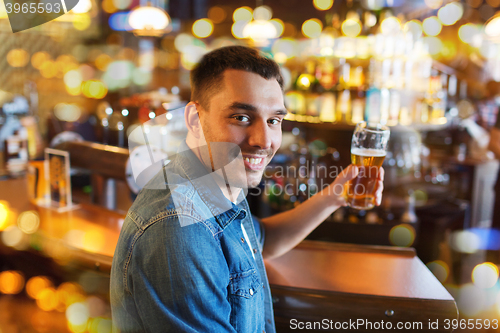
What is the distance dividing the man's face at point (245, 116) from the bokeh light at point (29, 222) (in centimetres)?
123

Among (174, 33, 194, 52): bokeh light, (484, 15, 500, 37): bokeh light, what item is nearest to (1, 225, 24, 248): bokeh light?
(484, 15, 500, 37): bokeh light

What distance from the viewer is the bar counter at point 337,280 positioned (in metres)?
1.24

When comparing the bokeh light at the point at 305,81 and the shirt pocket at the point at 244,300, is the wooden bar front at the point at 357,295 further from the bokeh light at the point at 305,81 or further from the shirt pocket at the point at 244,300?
the bokeh light at the point at 305,81

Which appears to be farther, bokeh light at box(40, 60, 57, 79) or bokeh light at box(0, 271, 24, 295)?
bokeh light at box(40, 60, 57, 79)

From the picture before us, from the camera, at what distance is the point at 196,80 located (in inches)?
42.1

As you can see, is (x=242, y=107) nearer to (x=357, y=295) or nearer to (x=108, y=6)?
(x=357, y=295)

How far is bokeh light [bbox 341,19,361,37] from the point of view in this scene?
3561mm

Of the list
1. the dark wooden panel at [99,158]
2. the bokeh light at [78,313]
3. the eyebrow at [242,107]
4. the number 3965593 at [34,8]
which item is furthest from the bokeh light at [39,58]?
the eyebrow at [242,107]

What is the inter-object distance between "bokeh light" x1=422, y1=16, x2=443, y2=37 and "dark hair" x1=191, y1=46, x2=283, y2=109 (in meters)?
7.62

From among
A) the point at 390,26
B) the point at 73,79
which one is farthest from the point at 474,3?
the point at 73,79

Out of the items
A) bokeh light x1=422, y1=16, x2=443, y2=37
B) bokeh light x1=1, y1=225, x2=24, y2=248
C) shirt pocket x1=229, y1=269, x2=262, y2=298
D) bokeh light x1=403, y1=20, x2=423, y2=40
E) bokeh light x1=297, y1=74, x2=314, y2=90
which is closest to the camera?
shirt pocket x1=229, y1=269, x2=262, y2=298

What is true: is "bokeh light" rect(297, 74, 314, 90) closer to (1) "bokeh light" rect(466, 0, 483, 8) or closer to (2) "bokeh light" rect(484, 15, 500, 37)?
(2) "bokeh light" rect(484, 15, 500, 37)

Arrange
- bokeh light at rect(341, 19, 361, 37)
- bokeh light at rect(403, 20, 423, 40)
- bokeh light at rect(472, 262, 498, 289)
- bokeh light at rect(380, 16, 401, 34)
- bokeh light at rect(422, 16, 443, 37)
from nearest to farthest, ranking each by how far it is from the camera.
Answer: bokeh light at rect(472, 262, 498, 289), bokeh light at rect(380, 16, 401, 34), bokeh light at rect(341, 19, 361, 37), bokeh light at rect(403, 20, 423, 40), bokeh light at rect(422, 16, 443, 37)

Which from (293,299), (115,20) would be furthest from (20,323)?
(115,20)
